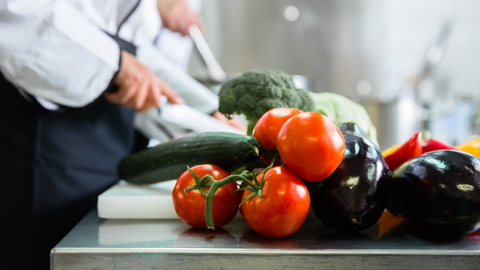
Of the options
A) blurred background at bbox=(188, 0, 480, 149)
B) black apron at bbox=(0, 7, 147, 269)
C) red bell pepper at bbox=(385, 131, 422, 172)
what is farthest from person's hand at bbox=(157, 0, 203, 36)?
blurred background at bbox=(188, 0, 480, 149)

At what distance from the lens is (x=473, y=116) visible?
2.48 meters

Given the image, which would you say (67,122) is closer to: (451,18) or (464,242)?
(464,242)

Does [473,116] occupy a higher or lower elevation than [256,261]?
lower

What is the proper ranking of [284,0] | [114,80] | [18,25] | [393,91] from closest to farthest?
[18,25] → [114,80] → [284,0] → [393,91]

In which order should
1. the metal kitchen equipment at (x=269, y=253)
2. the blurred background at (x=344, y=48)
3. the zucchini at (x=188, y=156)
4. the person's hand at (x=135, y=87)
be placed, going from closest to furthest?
the metal kitchen equipment at (x=269, y=253), the zucchini at (x=188, y=156), the person's hand at (x=135, y=87), the blurred background at (x=344, y=48)

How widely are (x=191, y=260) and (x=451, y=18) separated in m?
3.06

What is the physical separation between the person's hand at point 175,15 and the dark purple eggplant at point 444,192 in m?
0.87

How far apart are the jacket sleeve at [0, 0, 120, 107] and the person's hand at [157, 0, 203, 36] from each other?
17.4 inches

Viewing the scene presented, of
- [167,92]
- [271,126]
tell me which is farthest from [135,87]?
[271,126]

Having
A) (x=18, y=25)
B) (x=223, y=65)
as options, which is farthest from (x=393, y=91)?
(x=18, y=25)

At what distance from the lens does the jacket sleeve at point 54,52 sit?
1.89ft

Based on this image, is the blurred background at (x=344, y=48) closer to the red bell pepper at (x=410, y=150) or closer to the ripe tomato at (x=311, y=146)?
the red bell pepper at (x=410, y=150)

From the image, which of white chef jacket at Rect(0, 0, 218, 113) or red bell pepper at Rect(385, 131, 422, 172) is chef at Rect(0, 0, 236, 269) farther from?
red bell pepper at Rect(385, 131, 422, 172)

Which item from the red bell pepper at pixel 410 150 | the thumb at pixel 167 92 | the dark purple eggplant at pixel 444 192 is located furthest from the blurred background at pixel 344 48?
the dark purple eggplant at pixel 444 192
